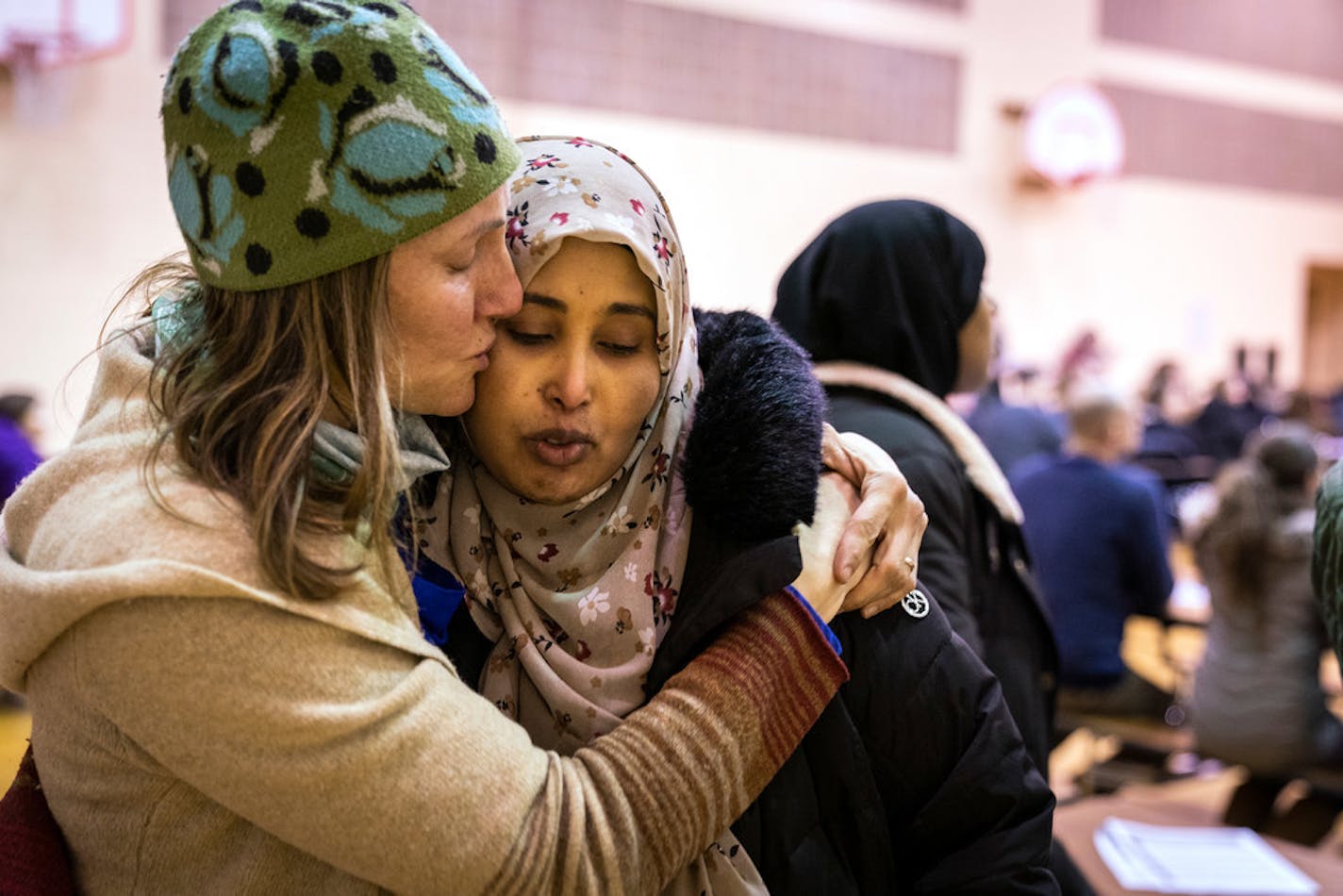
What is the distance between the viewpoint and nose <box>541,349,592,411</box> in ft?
4.08

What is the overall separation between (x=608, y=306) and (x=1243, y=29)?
1423cm

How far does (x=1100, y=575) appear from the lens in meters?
4.10

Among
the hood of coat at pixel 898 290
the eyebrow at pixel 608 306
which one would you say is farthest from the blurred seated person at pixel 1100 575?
the eyebrow at pixel 608 306

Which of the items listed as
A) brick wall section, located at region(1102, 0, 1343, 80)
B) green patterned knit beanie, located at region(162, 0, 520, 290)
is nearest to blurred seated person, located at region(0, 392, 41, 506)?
green patterned knit beanie, located at region(162, 0, 520, 290)

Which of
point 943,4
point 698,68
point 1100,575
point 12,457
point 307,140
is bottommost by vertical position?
point 1100,575

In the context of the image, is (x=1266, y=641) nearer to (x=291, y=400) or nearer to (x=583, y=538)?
(x=583, y=538)

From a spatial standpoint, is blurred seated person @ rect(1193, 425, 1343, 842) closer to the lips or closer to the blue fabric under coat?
the lips

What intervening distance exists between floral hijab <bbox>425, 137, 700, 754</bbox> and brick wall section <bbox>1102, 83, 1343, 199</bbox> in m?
12.4

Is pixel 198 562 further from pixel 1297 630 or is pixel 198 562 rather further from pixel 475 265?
pixel 1297 630

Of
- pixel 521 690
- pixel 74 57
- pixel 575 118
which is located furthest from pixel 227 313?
pixel 575 118

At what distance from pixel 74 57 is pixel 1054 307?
8.96 m


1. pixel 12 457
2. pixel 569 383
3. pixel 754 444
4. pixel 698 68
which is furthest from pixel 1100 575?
pixel 698 68

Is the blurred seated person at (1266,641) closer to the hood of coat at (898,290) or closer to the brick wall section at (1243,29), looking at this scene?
the hood of coat at (898,290)

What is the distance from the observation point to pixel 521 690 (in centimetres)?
125
